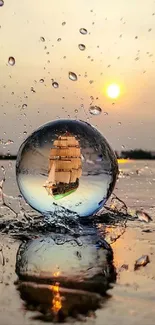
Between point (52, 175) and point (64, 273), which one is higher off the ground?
point (52, 175)

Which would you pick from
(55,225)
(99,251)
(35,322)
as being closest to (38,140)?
(55,225)

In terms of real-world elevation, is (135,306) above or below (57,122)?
below

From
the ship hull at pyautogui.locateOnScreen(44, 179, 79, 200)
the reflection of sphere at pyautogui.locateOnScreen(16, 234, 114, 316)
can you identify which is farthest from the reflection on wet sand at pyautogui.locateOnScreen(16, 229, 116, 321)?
the ship hull at pyautogui.locateOnScreen(44, 179, 79, 200)

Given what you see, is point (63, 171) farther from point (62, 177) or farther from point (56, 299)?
point (56, 299)

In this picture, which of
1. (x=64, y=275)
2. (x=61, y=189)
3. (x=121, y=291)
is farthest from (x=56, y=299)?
(x=61, y=189)

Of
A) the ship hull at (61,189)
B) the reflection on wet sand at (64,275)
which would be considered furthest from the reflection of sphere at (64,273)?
the ship hull at (61,189)

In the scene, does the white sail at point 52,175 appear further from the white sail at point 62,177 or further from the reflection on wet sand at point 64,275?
the reflection on wet sand at point 64,275

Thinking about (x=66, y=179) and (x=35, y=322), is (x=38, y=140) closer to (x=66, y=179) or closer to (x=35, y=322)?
(x=66, y=179)
